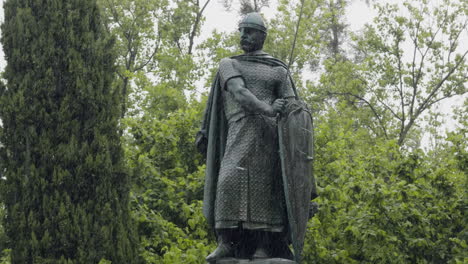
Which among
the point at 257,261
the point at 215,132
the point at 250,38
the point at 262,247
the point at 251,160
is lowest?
the point at 257,261

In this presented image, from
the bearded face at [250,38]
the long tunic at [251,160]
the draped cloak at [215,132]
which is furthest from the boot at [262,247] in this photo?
the bearded face at [250,38]

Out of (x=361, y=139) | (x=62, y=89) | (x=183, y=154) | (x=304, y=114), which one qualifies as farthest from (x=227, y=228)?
(x=361, y=139)

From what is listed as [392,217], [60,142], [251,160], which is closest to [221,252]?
[251,160]

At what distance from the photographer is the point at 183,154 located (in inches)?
587

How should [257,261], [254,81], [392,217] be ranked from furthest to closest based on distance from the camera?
[392,217], [254,81], [257,261]

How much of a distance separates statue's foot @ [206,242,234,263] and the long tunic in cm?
17

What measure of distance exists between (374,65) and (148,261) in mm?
16471

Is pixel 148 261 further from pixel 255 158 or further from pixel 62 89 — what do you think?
pixel 255 158

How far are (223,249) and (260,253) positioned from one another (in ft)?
0.99

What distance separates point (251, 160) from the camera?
21.3 feet

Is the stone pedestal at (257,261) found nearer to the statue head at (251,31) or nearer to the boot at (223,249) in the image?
the boot at (223,249)

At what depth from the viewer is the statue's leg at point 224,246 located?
6242mm

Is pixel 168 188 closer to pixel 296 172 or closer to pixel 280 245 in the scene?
pixel 280 245

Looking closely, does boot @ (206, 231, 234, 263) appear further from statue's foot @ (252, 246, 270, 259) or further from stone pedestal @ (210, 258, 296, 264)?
statue's foot @ (252, 246, 270, 259)
